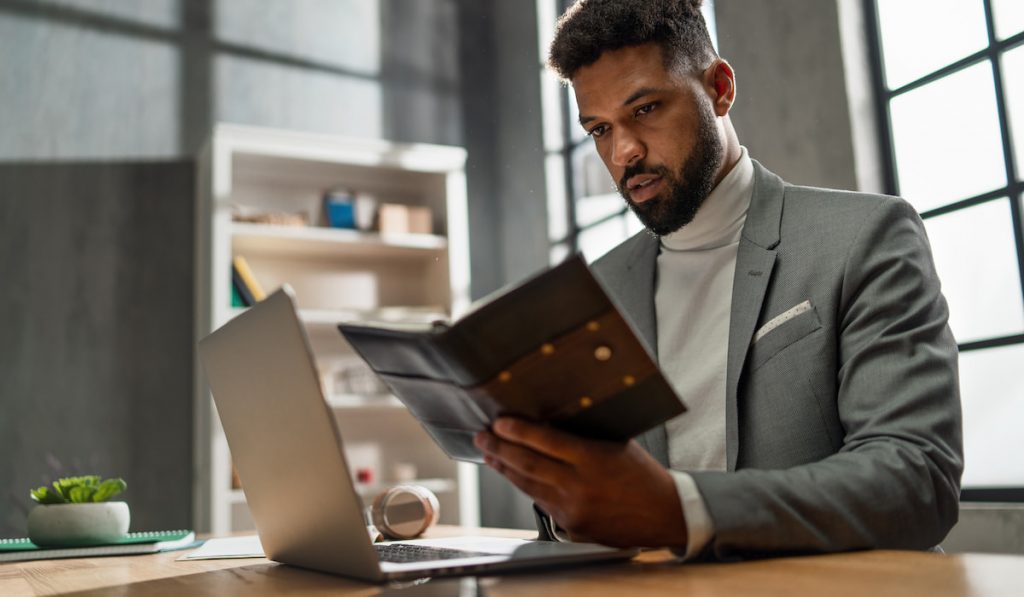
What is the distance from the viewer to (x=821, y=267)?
1.24 meters

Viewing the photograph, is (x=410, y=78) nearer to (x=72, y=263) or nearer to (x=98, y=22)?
(x=98, y=22)

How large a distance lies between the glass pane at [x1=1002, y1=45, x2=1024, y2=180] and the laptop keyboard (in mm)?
2192

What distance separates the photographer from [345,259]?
421 cm

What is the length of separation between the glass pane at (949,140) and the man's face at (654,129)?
1471 millimetres

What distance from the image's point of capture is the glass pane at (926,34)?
8.93 feet

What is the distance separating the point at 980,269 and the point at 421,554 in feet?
7.34

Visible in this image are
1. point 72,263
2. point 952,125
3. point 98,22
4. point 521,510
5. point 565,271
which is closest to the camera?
point 565,271

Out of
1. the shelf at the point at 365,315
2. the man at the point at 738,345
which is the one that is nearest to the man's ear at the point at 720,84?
the man at the point at 738,345

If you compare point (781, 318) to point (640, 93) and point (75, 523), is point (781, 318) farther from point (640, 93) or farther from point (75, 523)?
point (75, 523)

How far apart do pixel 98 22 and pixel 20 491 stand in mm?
2034

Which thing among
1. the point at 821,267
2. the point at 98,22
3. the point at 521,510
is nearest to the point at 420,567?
the point at 821,267

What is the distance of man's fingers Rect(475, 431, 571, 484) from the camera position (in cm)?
81

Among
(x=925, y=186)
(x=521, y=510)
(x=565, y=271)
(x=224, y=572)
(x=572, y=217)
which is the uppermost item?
(x=572, y=217)

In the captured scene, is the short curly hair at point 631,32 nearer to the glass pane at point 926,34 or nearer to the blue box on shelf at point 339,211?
the glass pane at point 926,34
